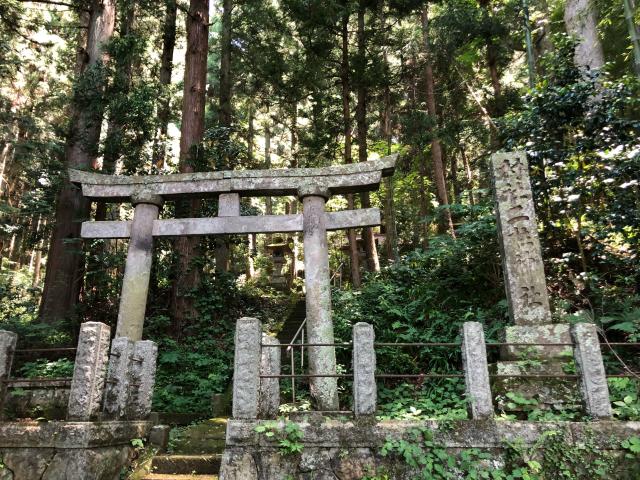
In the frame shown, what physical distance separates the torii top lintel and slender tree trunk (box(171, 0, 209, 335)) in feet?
6.52

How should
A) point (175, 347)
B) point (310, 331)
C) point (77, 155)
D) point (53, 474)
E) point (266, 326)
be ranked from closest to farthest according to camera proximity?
1. point (53, 474)
2. point (310, 331)
3. point (175, 347)
4. point (77, 155)
5. point (266, 326)

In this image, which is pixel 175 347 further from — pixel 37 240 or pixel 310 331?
pixel 37 240

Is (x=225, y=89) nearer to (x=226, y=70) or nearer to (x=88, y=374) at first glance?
(x=226, y=70)

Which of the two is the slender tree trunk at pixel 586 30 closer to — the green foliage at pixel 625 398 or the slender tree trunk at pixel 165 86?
the green foliage at pixel 625 398

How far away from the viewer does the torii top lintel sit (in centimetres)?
720

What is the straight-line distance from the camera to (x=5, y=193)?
18328mm

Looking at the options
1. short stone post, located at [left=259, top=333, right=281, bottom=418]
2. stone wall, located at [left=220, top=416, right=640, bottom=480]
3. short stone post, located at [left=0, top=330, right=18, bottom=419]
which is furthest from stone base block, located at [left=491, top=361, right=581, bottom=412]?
short stone post, located at [left=0, top=330, right=18, bottom=419]

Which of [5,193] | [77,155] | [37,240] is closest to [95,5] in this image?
[77,155]

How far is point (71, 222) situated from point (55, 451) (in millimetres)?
7109

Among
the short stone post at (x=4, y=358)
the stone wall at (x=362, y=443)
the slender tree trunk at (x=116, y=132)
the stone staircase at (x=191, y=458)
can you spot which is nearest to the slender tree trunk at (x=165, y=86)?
the slender tree trunk at (x=116, y=132)

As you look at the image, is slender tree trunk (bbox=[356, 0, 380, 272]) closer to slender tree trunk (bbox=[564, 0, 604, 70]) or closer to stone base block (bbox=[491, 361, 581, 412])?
slender tree trunk (bbox=[564, 0, 604, 70])

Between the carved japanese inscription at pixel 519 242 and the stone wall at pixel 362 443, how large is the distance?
181 centimetres

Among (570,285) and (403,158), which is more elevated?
(403,158)

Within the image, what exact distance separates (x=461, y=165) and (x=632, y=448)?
757 inches
